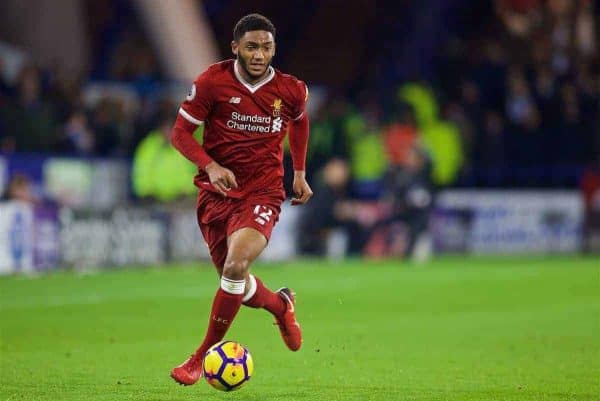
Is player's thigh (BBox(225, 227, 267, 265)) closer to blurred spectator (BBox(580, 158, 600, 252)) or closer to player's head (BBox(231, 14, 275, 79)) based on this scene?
player's head (BBox(231, 14, 275, 79))

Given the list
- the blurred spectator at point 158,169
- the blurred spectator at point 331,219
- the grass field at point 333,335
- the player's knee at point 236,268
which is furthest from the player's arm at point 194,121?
the blurred spectator at point 331,219

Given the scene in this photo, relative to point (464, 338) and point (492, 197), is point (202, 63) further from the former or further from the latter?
point (464, 338)

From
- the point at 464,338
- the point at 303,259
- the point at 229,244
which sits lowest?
the point at 303,259

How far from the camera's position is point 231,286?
25.9ft

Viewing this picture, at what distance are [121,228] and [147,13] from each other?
20.8ft

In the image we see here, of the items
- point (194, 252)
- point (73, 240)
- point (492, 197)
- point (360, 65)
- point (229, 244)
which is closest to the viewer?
point (229, 244)

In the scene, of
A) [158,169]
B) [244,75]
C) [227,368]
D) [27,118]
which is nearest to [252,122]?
[244,75]

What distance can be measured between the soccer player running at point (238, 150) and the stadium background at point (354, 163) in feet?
8.36

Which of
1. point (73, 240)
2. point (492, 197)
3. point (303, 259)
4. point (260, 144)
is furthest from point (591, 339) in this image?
point (492, 197)

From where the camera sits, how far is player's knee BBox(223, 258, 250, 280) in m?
7.84

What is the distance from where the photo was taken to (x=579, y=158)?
2436 centimetres

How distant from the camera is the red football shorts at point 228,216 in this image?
8.08 meters

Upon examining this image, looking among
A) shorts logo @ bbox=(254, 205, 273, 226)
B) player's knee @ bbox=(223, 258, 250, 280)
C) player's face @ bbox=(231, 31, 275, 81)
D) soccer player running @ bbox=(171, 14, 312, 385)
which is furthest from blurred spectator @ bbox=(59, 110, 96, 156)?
player's knee @ bbox=(223, 258, 250, 280)

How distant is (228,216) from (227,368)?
45.0 inches
